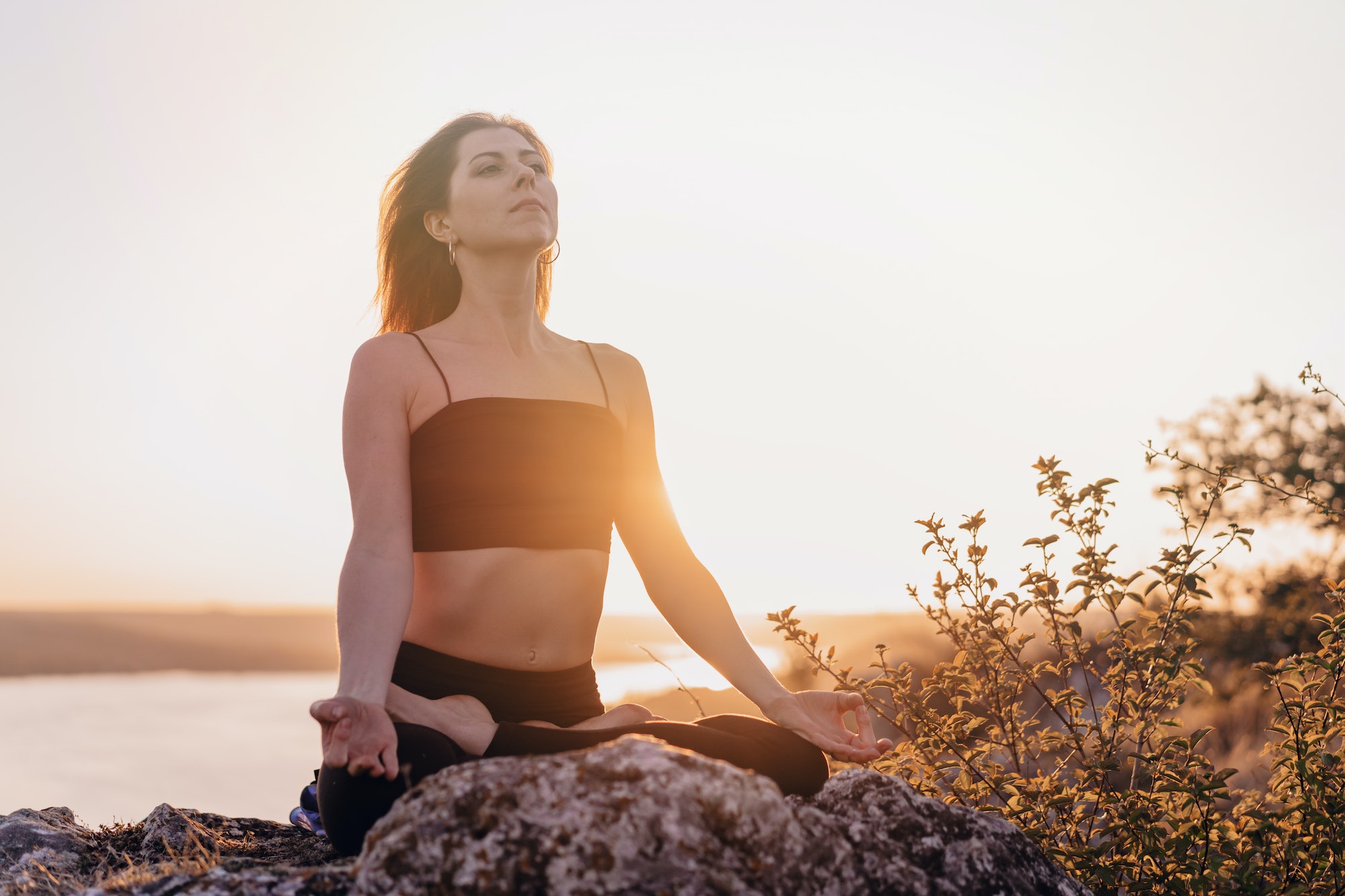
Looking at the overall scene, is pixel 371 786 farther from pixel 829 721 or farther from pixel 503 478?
pixel 829 721

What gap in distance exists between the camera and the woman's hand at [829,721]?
2822mm

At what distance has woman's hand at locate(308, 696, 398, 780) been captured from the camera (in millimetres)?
2178

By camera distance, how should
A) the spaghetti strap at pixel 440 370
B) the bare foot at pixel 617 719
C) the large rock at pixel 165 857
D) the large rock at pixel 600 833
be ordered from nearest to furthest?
the large rock at pixel 600 833
the large rock at pixel 165 857
the bare foot at pixel 617 719
the spaghetti strap at pixel 440 370

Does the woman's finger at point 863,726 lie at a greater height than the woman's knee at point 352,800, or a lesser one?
greater

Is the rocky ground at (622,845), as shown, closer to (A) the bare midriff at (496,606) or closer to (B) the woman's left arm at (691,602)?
(B) the woman's left arm at (691,602)

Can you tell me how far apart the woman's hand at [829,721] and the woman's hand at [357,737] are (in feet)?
3.68

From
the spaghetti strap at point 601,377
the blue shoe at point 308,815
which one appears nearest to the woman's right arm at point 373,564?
the spaghetti strap at point 601,377

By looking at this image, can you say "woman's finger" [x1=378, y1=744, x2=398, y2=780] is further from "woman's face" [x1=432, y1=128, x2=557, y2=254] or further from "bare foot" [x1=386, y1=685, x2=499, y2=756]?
"woman's face" [x1=432, y1=128, x2=557, y2=254]

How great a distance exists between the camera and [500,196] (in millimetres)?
3355

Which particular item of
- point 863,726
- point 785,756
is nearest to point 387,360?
point 785,756

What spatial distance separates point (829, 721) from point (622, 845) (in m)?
1.39

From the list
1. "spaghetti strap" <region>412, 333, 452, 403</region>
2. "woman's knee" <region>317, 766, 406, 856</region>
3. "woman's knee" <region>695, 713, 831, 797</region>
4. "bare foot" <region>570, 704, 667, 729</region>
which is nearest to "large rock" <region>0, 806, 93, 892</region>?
"woman's knee" <region>317, 766, 406, 856</region>

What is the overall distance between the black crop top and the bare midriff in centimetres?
5

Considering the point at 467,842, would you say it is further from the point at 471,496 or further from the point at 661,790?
the point at 471,496
